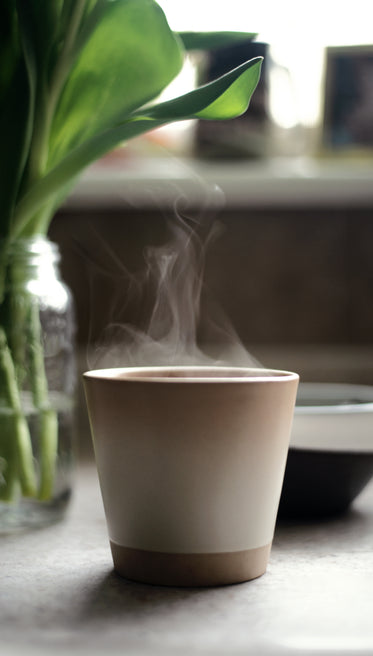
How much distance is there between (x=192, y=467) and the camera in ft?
1.34

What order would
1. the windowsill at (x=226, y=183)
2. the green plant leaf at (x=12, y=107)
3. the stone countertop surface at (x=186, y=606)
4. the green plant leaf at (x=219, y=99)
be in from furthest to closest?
the windowsill at (x=226, y=183)
the green plant leaf at (x=12, y=107)
the green plant leaf at (x=219, y=99)
the stone countertop surface at (x=186, y=606)

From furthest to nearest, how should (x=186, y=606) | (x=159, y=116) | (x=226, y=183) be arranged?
(x=226, y=183), (x=159, y=116), (x=186, y=606)

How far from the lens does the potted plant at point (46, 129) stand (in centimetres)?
53

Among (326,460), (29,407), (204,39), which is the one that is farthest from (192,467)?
(204,39)

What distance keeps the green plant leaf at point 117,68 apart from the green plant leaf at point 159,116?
20 millimetres

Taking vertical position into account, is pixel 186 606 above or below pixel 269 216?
below

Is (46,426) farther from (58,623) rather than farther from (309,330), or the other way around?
(309,330)

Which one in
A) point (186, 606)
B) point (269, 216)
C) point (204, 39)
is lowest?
point (186, 606)

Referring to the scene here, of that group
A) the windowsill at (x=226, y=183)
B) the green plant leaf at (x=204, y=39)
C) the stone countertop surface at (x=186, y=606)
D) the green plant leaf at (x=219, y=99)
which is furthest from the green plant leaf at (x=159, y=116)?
the windowsill at (x=226, y=183)

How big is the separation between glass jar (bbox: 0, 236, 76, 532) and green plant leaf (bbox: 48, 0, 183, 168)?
0.11 meters

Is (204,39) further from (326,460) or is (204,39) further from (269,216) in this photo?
(269,216)

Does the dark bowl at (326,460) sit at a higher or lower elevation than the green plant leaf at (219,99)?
lower

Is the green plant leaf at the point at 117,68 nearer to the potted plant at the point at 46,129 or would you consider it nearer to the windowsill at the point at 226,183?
the potted plant at the point at 46,129

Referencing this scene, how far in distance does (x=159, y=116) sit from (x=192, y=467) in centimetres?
22
